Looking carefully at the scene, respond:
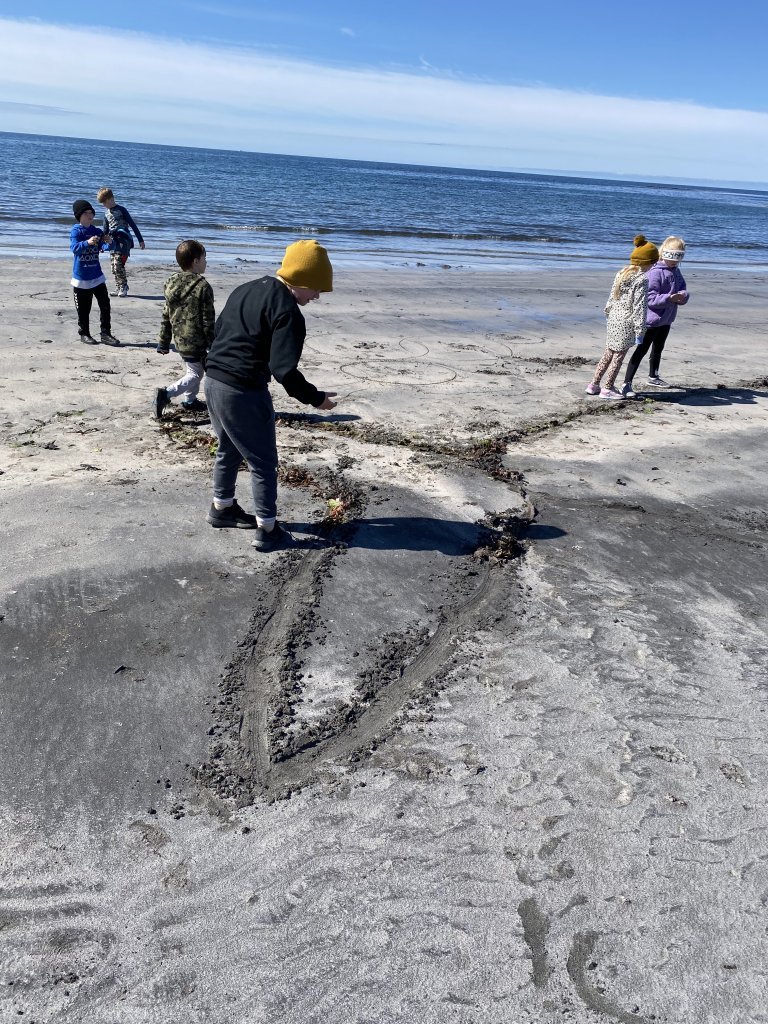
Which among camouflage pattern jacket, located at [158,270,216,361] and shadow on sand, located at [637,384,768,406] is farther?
shadow on sand, located at [637,384,768,406]

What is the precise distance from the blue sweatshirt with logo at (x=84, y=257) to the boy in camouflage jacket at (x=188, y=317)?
116 inches

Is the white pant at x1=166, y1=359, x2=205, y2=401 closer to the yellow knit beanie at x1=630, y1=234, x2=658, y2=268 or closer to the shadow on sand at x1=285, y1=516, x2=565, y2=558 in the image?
the shadow on sand at x1=285, y1=516, x2=565, y2=558

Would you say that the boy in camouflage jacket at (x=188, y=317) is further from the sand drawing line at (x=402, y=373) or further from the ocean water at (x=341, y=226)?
the ocean water at (x=341, y=226)

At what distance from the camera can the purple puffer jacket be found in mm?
8953

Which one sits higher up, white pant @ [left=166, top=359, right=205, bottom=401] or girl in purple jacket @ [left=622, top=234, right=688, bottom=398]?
girl in purple jacket @ [left=622, top=234, right=688, bottom=398]

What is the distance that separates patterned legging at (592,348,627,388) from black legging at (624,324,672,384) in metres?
0.15

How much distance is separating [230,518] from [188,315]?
2469mm

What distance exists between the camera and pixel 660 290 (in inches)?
355

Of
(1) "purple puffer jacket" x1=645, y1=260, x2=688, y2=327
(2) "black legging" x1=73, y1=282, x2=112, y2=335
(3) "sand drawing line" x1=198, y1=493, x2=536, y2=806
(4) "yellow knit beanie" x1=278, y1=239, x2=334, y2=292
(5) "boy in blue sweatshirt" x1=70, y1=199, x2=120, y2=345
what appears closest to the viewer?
(3) "sand drawing line" x1=198, y1=493, x2=536, y2=806

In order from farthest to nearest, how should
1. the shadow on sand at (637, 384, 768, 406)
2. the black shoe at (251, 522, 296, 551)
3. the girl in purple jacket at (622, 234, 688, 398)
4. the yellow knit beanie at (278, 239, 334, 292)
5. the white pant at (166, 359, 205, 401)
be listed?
the shadow on sand at (637, 384, 768, 406)
the girl in purple jacket at (622, 234, 688, 398)
the white pant at (166, 359, 205, 401)
the black shoe at (251, 522, 296, 551)
the yellow knit beanie at (278, 239, 334, 292)

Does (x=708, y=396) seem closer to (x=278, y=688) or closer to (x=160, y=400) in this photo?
(x=160, y=400)

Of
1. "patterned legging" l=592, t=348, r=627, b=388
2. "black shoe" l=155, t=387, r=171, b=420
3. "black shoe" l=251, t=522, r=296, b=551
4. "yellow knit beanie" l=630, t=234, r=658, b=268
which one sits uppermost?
"yellow knit beanie" l=630, t=234, r=658, b=268

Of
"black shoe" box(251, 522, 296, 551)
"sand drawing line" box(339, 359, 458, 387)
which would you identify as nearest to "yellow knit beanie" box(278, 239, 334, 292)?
Answer: "black shoe" box(251, 522, 296, 551)

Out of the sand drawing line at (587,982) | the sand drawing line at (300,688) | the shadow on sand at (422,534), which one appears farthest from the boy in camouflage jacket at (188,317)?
the sand drawing line at (587,982)
